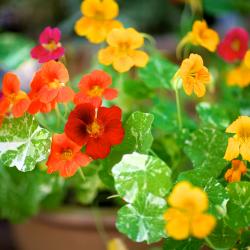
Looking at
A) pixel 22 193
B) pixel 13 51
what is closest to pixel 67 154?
pixel 22 193

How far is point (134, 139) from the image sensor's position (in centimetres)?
71

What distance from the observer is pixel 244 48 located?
916mm

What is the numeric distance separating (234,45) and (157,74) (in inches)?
5.3

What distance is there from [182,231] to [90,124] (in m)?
0.20

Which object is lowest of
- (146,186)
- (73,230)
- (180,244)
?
(73,230)

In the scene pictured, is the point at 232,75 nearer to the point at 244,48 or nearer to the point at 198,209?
the point at 244,48

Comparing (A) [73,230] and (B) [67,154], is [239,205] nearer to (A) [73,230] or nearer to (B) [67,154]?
(B) [67,154]

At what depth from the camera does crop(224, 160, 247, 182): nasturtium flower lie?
68 centimetres

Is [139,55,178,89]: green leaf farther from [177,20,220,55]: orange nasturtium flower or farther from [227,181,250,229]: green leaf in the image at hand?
[227,181,250,229]: green leaf

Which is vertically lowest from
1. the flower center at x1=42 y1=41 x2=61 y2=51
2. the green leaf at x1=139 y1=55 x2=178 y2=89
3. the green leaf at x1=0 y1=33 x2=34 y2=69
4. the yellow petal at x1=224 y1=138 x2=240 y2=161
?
the green leaf at x1=0 y1=33 x2=34 y2=69

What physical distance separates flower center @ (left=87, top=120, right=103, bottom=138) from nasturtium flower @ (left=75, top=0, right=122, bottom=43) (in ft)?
0.73

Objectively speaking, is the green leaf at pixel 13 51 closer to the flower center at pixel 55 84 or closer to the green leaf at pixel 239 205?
the flower center at pixel 55 84

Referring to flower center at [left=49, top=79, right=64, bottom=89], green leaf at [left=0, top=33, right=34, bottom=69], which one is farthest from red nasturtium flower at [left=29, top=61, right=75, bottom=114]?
green leaf at [left=0, top=33, right=34, bottom=69]

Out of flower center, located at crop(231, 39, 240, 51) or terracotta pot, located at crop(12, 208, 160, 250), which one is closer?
flower center, located at crop(231, 39, 240, 51)
